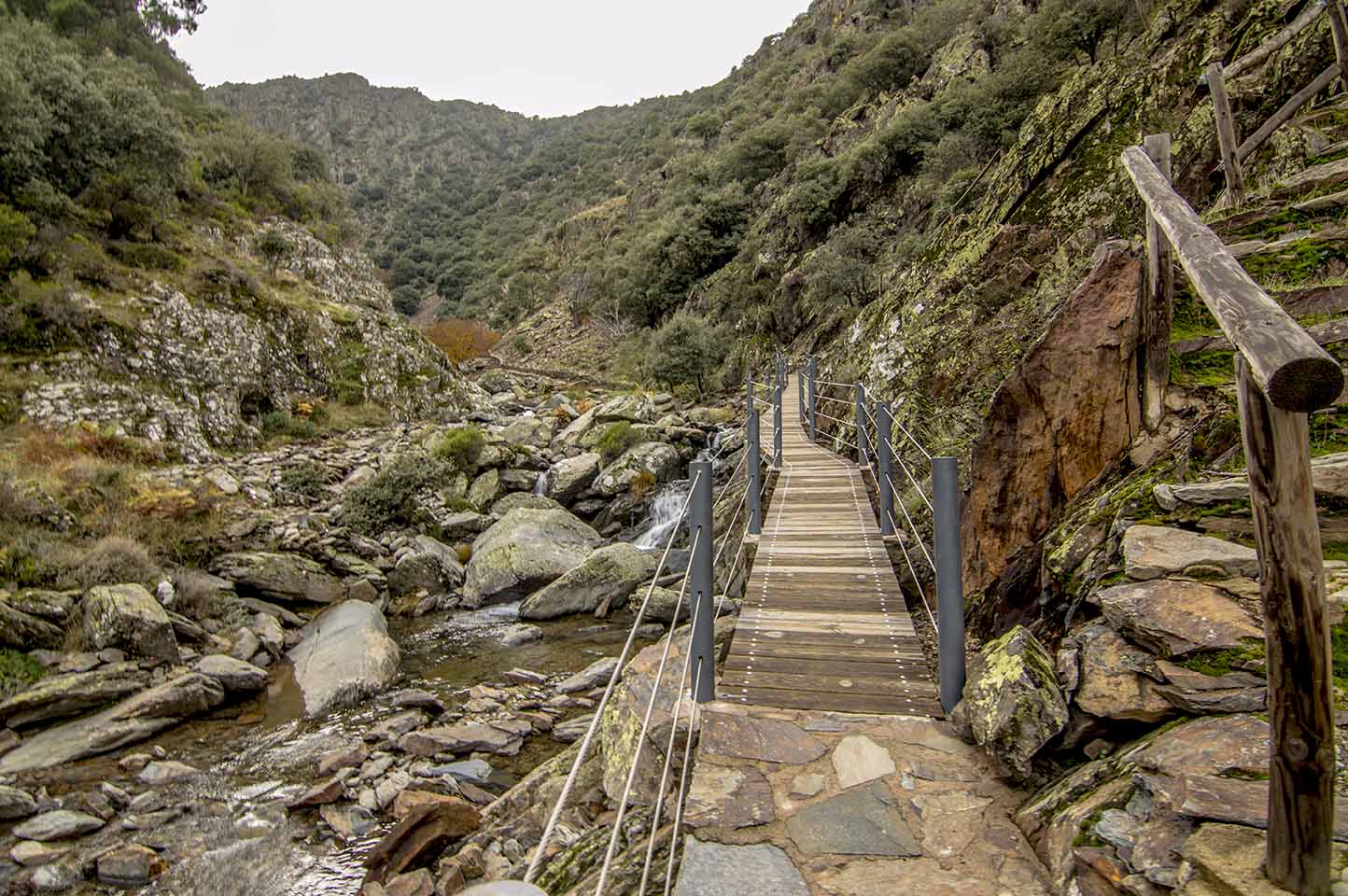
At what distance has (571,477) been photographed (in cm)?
1541

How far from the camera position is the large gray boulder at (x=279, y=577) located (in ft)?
34.6

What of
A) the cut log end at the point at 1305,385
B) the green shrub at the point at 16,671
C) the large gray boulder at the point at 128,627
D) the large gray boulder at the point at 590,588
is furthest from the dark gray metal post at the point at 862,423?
the green shrub at the point at 16,671

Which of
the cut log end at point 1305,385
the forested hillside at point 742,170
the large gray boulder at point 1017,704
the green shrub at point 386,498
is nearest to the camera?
the cut log end at point 1305,385

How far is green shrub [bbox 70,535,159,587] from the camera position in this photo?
29.7 feet

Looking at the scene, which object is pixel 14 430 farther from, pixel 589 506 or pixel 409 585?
pixel 589 506

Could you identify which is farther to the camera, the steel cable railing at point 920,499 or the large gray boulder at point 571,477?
the large gray boulder at point 571,477

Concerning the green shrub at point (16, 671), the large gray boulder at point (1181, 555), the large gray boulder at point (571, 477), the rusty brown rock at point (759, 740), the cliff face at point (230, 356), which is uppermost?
the cliff face at point (230, 356)

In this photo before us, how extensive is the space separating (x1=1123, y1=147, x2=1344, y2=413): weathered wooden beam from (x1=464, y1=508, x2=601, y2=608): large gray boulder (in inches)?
428

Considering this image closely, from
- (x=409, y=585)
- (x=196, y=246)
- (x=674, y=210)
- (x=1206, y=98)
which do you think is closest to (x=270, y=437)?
(x=196, y=246)

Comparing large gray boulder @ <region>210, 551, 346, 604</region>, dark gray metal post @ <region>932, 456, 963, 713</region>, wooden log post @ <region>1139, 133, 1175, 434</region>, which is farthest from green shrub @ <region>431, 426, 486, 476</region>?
wooden log post @ <region>1139, 133, 1175, 434</region>

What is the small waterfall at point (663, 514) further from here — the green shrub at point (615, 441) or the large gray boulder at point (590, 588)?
the large gray boulder at point (590, 588)

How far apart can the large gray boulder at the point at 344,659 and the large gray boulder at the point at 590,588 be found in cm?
227

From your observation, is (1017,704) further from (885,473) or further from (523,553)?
(523,553)

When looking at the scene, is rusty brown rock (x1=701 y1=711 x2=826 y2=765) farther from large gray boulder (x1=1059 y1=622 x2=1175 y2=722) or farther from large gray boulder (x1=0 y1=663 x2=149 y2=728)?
large gray boulder (x1=0 y1=663 x2=149 y2=728)
